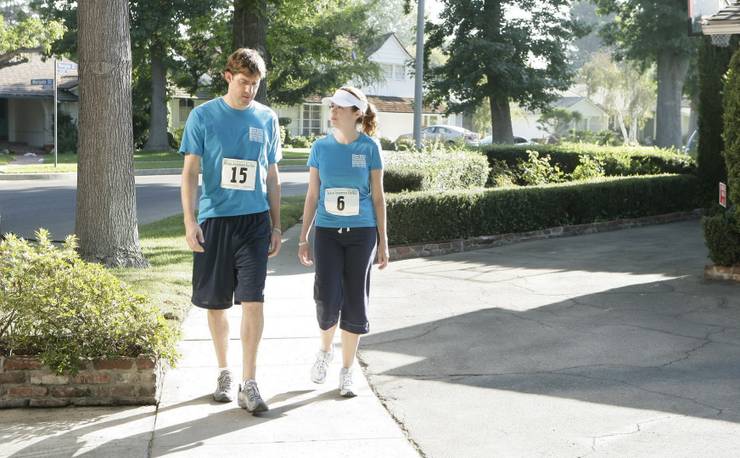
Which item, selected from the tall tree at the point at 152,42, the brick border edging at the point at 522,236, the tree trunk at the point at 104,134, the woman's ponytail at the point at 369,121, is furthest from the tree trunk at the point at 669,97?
the woman's ponytail at the point at 369,121

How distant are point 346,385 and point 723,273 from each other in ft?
21.7

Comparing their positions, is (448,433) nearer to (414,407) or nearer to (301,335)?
(414,407)

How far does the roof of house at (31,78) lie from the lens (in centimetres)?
4356

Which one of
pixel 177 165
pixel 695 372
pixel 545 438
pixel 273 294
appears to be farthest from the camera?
pixel 177 165

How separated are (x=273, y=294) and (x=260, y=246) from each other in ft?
14.3

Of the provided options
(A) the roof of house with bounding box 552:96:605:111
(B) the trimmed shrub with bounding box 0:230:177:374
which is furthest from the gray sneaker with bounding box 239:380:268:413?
(A) the roof of house with bounding box 552:96:605:111

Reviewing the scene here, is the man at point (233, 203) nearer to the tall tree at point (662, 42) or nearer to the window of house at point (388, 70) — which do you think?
the tall tree at point (662, 42)

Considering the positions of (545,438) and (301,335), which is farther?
(301,335)

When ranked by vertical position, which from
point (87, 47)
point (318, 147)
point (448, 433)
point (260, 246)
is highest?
point (87, 47)

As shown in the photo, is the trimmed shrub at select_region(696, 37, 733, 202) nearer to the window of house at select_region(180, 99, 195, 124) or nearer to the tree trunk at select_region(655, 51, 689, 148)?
the tree trunk at select_region(655, 51, 689, 148)

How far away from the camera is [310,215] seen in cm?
633

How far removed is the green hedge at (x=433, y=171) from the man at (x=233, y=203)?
29.5 feet

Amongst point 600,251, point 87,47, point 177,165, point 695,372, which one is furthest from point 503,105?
point 695,372

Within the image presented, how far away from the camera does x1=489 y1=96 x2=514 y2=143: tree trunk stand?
37406 mm
